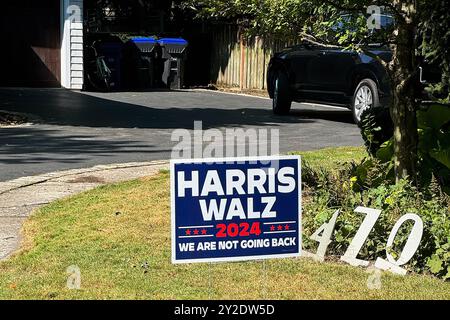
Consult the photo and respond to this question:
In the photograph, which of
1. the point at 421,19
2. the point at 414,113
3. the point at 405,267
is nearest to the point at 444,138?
the point at 414,113

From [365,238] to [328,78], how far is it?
9.83m

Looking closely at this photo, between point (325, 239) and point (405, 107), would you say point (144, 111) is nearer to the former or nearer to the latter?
point (405, 107)

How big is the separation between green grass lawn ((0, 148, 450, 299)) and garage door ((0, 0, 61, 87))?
1769 cm

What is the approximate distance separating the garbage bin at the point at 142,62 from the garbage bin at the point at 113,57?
0.90 meters

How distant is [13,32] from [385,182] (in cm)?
1906

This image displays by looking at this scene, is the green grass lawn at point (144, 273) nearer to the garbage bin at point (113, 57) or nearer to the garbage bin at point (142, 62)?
the garbage bin at point (113, 57)

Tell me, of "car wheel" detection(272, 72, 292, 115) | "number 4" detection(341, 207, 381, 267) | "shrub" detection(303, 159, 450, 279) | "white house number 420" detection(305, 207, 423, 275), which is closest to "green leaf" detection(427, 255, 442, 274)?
"shrub" detection(303, 159, 450, 279)

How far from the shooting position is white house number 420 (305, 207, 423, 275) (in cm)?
620

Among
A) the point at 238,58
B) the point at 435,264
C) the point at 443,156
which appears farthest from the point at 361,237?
the point at 238,58

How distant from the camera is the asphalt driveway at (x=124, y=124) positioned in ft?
38.5

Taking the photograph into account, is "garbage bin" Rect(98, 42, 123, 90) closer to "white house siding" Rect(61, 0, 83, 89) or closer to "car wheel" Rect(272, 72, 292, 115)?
"white house siding" Rect(61, 0, 83, 89)

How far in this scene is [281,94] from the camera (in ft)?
57.2

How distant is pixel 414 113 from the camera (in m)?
7.30

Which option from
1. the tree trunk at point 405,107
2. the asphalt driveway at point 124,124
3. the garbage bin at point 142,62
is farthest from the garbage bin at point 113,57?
the tree trunk at point 405,107
